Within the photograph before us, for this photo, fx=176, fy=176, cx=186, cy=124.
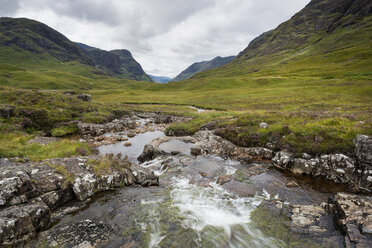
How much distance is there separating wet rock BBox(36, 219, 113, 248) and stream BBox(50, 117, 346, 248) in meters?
0.48

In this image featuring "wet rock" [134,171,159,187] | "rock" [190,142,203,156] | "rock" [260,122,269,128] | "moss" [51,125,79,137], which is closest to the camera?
"wet rock" [134,171,159,187]

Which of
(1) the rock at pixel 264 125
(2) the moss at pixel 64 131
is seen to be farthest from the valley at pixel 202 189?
(2) the moss at pixel 64 131

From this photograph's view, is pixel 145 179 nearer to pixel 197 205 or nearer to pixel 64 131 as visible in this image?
pixel 197 205

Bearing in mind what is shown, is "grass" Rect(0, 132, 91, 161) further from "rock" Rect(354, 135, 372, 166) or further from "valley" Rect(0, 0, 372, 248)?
"rock" Rect(354, 135, 372, 166)

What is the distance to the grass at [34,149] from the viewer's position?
16.5 m

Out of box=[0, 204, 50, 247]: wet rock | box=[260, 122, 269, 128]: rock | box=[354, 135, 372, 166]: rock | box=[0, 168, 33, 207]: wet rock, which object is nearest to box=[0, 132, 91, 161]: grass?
box=[0, 168, 33, 207]: wet rock

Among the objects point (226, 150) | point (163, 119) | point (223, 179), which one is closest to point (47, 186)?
point (223, 179)

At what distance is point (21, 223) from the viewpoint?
8.59 metres

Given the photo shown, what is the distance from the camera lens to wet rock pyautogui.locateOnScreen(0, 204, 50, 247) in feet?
26.5

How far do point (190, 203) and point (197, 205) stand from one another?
54cm

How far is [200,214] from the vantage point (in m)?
11.9

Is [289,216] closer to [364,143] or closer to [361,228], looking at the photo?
[361,228]

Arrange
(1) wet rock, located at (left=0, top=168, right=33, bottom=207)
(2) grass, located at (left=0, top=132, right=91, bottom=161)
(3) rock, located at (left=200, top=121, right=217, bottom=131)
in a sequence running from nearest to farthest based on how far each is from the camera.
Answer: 1. (1) wet rock, located at (left=0, top=168, right=33, bottom=207)
2. (2) grass, located at (left=0, top=132, right=91, bottom=161)
3. (3) rock, located at (left=200, top=121, right=217, bottom=131)

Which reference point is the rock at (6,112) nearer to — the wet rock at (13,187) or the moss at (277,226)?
the wet rock at (13,187)
